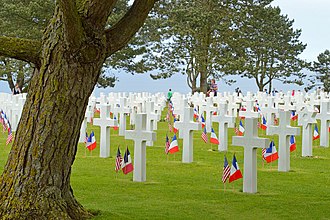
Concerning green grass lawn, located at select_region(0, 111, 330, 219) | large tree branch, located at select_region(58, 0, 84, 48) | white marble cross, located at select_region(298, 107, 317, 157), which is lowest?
green grass lawn, located at select_region(0, 111, 330, 219)

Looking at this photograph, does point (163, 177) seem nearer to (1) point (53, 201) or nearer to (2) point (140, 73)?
(1) point (53, 201)

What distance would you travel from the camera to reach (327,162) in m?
13.1

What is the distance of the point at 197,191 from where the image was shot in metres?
9.48

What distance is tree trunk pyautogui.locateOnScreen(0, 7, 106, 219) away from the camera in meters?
6.75

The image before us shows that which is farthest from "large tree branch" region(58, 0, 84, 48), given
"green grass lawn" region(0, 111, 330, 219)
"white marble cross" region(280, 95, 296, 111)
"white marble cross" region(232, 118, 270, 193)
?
"white marble cross" region(280, 95, 296, 111)

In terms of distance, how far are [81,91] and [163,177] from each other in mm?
4145

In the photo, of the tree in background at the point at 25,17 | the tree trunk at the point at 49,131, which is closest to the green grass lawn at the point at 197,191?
the tree trunk at the point at 49,131

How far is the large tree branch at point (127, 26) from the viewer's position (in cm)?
715

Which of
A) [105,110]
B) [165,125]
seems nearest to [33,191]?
[105,110]

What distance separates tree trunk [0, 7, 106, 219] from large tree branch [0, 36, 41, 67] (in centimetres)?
9

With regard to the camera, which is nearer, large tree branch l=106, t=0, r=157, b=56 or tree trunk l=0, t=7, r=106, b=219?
tree trunk l=0, t=7, r=106, b=219

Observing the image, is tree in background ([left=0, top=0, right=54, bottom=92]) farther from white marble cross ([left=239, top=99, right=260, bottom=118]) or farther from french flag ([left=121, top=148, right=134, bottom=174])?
french flag ([left=121, top=148, right=134, bottom=174])

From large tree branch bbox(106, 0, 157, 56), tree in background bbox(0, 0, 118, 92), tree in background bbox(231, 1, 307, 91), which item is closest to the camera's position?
large tree branch bbox(106, 0, 157, 56)

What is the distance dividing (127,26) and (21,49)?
109 cm
